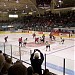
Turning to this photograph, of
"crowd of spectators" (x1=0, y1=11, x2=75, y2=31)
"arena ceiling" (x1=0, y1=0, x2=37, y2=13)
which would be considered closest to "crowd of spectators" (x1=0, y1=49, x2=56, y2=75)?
"arena ceiling" (x1=0, y1=0, x2=37, y2=13)

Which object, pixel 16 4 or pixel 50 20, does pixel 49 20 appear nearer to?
pixel 50 20

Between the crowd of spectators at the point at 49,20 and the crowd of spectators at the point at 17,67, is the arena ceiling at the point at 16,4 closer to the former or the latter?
the crowd of spectators at the point at 49,20

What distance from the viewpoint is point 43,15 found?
37312 mm

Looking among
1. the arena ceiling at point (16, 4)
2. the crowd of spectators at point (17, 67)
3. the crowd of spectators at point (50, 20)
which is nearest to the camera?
the crowd of spectators at point (17, 67)

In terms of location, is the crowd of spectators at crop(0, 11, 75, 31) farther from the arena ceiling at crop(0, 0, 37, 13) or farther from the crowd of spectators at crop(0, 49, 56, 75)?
the crowd of spectators at crop(0, 49, 56, 75)

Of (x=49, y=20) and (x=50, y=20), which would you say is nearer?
(x=50, y=20)

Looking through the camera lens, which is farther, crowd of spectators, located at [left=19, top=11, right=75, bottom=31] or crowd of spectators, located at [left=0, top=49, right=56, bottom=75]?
crowd of spectators, located at [left=19, top=11, right=75, bottom=31]

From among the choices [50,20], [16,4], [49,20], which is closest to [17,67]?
[16,4]

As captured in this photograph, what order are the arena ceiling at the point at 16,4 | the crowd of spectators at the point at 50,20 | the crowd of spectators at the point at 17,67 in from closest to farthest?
the crowd of spectators at the point at 17,67 < the arena ceiling at the point at 16,4 < the crowd of spectators at the point at 50,20

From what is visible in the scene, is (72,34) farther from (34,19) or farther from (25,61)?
(34,19)

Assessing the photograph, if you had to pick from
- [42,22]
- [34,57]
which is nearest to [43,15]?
[42,22]

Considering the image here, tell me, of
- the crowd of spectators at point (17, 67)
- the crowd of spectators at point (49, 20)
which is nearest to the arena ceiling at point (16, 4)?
the crowd of spectators at point (49, 20)

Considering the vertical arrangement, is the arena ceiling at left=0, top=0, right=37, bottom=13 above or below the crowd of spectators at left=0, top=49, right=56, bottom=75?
above

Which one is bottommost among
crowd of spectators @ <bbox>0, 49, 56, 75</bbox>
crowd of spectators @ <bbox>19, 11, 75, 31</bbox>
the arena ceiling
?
crowd of spectators @ <bbox>0, 49, 56, 75</bbox>
